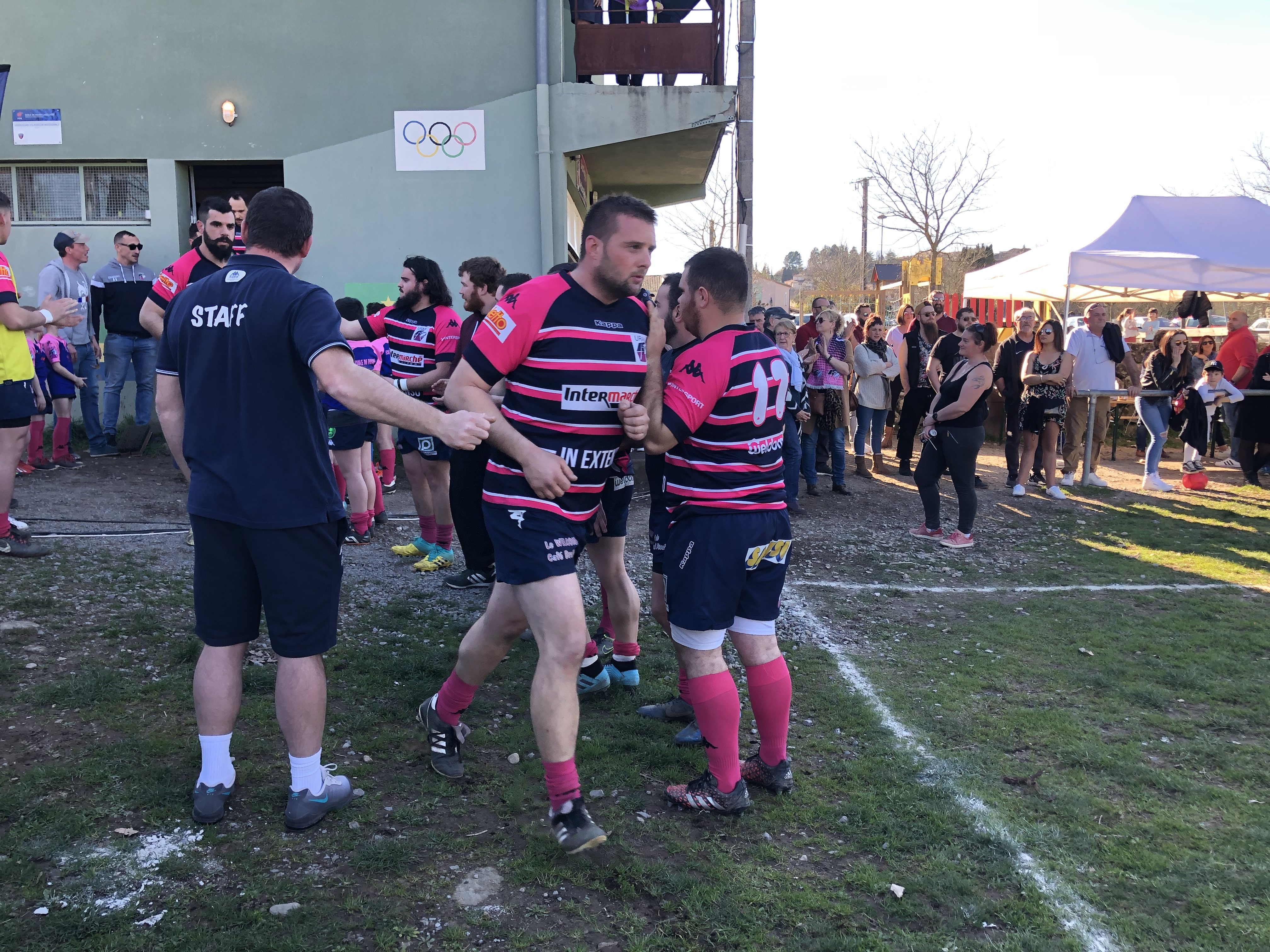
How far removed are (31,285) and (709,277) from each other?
36.1 ft

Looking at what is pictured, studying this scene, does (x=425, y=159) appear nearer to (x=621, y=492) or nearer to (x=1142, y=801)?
(x=621, y=492)

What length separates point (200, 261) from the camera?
5309 millimetres

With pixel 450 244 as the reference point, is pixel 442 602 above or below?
below

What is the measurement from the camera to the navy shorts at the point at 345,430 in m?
6.75

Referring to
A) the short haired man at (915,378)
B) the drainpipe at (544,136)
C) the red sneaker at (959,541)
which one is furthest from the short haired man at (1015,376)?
the drainpipe at (544,136)

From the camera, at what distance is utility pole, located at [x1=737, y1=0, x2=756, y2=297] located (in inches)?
441

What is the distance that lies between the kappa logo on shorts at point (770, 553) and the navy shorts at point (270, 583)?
143 cm

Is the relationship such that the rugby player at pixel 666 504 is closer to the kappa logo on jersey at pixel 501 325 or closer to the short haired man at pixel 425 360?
the kappa logo on jersey at pixel 501 325

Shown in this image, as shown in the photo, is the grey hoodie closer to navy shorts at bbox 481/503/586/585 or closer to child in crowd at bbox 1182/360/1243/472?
navy shorts at bbox 481/503/586/585

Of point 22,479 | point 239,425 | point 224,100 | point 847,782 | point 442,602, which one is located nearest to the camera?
point 239,425

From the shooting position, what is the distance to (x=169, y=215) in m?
11.2

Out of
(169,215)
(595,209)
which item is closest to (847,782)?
(595,209)

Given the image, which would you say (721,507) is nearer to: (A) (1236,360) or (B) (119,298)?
(B) (119,298)

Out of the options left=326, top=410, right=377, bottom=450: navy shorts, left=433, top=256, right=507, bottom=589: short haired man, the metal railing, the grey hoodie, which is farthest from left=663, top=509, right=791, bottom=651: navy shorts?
the metal railing
